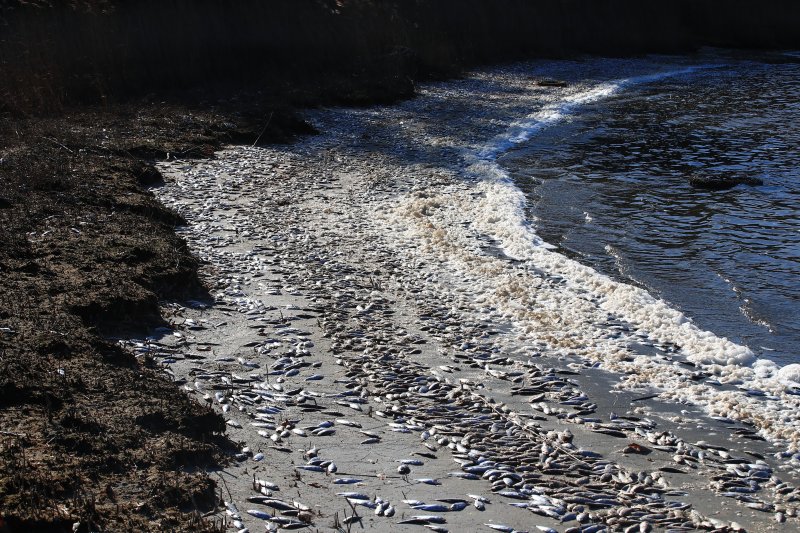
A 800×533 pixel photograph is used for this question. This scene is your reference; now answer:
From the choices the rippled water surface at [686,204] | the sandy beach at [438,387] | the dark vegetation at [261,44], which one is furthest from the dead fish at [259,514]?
the dark vegetation at [261,44]

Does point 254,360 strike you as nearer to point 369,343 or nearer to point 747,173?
point 369,343

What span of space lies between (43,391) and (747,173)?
16.8 meters

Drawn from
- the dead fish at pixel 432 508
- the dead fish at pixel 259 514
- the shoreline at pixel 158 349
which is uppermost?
the shoreline at pixel 158 349

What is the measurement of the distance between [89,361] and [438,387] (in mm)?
3124

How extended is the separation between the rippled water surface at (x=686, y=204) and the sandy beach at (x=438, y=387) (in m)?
1.15

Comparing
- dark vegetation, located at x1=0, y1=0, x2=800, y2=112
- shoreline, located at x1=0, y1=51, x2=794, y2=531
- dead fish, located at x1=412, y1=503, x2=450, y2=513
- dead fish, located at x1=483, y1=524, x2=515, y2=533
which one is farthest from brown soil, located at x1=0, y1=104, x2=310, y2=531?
dark vegetation, located at x1=0, y1=0, x2=800, y2=112

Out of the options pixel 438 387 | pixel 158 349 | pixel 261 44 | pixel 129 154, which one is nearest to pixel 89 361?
pixel 158 349

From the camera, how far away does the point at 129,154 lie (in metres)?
16.1

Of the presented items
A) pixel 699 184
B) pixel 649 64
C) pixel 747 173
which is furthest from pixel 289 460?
pixel 649 64

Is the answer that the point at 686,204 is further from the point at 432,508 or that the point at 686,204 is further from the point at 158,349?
the point at 432,508

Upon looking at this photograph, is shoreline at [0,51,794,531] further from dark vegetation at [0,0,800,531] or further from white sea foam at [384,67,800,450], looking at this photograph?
white sea foam at [384,67,800,450]

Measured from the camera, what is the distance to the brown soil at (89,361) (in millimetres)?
5051

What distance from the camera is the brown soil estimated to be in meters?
5.05

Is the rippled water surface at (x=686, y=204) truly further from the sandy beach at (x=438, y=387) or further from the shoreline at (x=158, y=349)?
the shoreline at (x=158, y=349)
